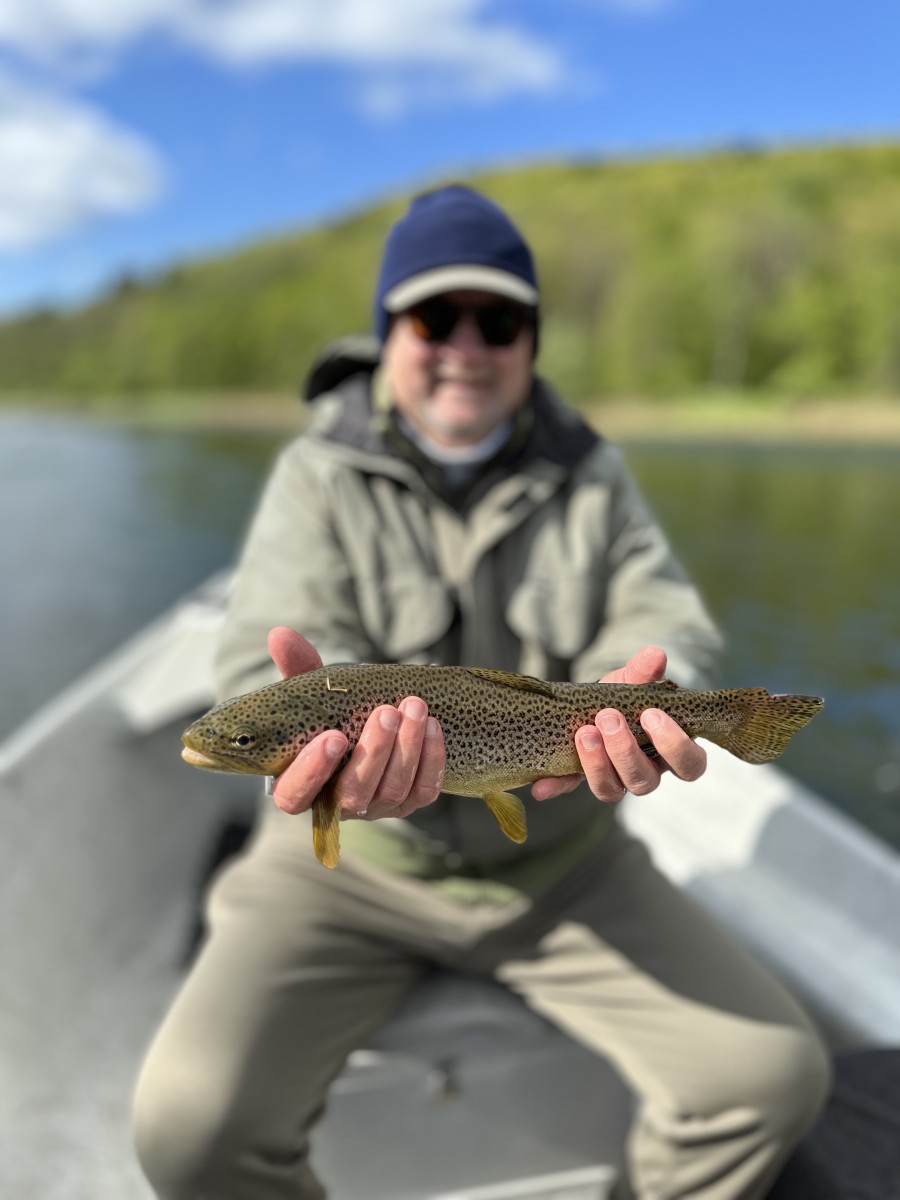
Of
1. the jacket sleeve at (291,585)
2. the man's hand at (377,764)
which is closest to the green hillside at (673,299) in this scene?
the jacket sleeve at (291,585)

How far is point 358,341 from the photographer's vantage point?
321 centimetres

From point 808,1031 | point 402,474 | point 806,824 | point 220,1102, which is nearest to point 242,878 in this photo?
point 220,1102

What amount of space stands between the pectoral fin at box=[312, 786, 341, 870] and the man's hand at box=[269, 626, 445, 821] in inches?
1.0

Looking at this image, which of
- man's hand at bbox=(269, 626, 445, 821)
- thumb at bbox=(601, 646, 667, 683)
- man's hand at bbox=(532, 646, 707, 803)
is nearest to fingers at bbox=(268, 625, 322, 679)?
man's hand at bbox=(269, 626, 445, 821)

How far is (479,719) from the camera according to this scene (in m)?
1.99

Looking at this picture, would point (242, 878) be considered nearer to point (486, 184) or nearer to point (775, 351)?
point (775, 351)

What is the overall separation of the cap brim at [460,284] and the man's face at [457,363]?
0.05 meters

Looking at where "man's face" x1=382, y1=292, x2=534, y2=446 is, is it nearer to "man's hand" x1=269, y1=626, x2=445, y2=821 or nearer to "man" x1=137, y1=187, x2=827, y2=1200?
"man" x1=137, y1=187, x2=827, y2=1200

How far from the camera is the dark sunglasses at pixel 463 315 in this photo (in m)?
2.79

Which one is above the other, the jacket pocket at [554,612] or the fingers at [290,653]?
the fingers at [290,653]

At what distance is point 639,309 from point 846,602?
3093 inches

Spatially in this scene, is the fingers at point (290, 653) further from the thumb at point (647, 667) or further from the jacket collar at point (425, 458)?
the jacket collar at point (425, 458)

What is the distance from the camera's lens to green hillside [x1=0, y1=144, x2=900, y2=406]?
81375mm

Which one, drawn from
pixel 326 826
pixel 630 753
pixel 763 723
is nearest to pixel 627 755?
pixel 630 753
